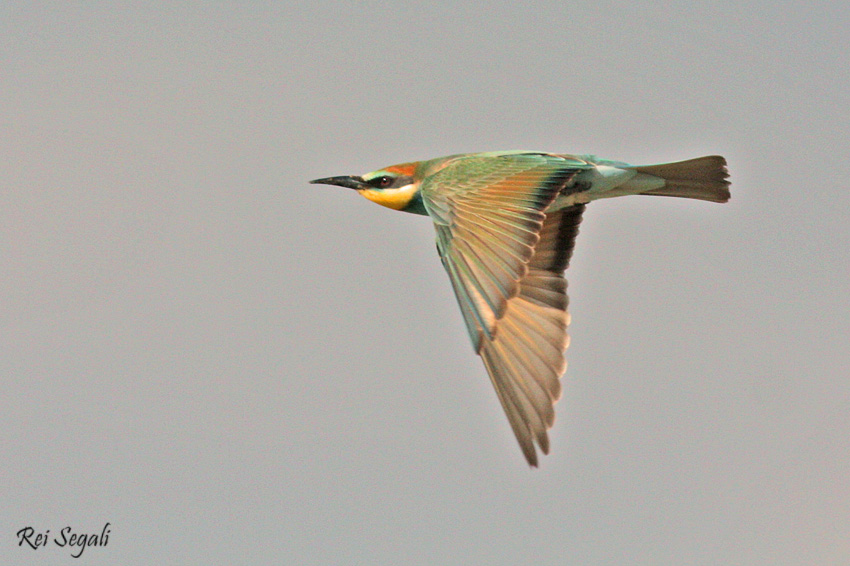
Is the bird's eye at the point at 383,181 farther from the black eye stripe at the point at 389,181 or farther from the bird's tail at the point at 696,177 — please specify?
the bird's tail at the point at 696,177

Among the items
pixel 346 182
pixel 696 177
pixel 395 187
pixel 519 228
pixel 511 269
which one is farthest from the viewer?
pixel 346 182

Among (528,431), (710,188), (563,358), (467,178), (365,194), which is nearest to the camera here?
(528,431)

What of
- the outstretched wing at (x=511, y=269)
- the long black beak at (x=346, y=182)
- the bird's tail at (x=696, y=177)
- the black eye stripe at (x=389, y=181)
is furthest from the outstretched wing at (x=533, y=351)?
the long black beak at (x=346, y=182)

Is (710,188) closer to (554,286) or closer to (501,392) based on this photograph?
(554,286)

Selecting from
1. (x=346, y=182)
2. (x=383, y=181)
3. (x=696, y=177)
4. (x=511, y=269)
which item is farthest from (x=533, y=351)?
(x=346, y=182)

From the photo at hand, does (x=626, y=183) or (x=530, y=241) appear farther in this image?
(x=626, y=183)

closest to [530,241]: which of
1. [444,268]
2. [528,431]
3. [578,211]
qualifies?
[444,268]

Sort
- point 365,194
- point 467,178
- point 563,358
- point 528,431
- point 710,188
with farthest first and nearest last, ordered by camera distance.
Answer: point 365,194 < point 710,188 < point 467,178 < point 563,358 < point 528,431

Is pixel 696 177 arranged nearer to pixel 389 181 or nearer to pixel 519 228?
pixel 519 228
